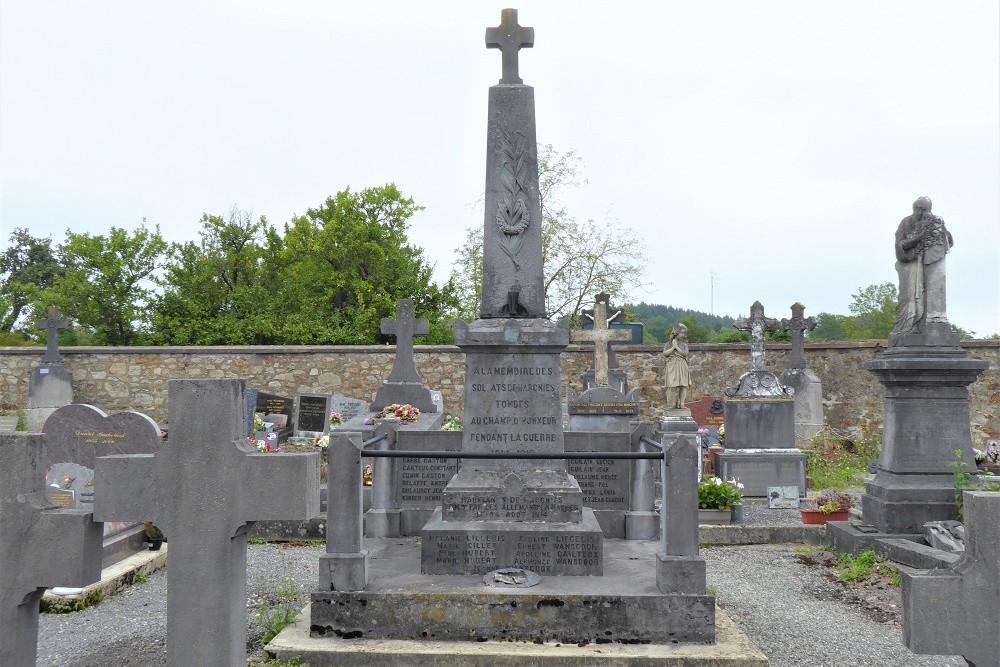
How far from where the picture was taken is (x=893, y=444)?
7121 mm

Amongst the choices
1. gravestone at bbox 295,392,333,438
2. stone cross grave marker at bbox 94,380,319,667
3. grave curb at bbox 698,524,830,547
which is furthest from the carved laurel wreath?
gravestone at bbox 295,392,333,438

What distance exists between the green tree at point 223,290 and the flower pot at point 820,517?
17.2 meters

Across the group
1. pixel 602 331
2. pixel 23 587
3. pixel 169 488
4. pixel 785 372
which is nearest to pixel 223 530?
pixel 169 488

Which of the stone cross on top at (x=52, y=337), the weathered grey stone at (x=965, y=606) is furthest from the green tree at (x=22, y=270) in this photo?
the weathered grey stone at (x=965, y=606)

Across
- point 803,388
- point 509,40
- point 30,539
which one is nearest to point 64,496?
point 30,539

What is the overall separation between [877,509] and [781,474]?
3696 mm

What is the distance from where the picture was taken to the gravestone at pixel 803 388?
15094 mm

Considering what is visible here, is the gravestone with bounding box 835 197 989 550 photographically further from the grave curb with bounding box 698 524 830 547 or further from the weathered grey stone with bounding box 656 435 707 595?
the weathered grey stone with bounding box 656 435 707 595

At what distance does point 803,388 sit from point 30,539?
1508 cm

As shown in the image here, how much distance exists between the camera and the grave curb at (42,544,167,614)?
5586 millimetres

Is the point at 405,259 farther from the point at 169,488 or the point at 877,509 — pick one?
the point at 169,488

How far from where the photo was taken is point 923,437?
7.01 metres

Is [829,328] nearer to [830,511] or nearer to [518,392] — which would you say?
[830,511]

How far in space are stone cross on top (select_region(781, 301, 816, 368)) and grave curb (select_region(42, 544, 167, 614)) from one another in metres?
12.5
